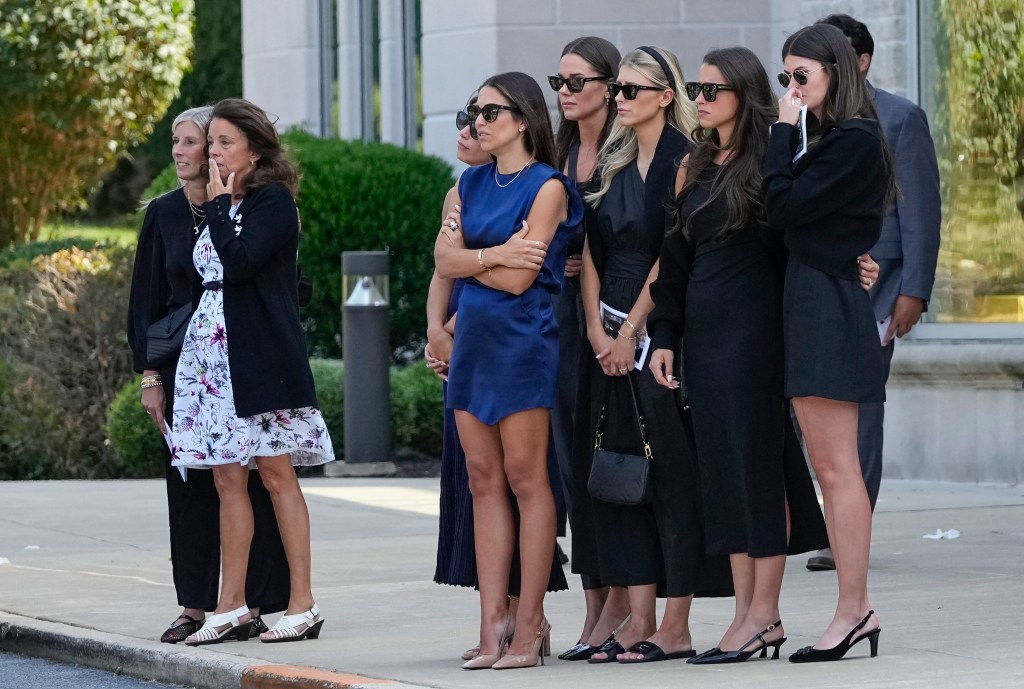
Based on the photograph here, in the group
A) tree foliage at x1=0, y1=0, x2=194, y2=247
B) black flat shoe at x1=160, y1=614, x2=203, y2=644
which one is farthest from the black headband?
tree foliage at x1=0, y1=0, x2=194, y2=247

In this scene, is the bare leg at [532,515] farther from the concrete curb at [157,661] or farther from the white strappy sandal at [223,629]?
the white strappy sandal at [223,629]

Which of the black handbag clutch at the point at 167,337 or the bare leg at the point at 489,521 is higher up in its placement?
the black handbag clutch at the point at 167,337

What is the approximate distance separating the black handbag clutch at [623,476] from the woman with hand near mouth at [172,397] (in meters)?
1.45

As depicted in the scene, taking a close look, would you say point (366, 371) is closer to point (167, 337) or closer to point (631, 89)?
point (167, 337)

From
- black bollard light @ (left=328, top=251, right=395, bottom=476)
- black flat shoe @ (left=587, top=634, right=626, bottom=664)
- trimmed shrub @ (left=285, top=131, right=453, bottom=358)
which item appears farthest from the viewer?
trimmed shrub @ (left=285, top=131, right=453, bottom=358)

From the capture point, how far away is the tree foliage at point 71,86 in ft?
72.3

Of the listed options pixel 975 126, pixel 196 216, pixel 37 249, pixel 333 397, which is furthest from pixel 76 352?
pixel 196 216

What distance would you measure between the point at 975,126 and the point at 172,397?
604 cm

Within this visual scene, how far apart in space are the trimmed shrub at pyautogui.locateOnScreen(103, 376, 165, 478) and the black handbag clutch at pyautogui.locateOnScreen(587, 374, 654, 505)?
6997 mm

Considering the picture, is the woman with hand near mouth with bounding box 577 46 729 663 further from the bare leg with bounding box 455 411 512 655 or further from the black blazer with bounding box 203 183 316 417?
the black blazer with bounding box 203 183 316 417

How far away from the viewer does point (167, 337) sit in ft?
22.1

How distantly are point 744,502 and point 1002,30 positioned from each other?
6.07 meters

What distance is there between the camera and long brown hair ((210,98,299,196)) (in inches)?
262

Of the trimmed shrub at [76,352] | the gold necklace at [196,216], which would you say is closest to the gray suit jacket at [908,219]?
the gold necklace at [196,216]
